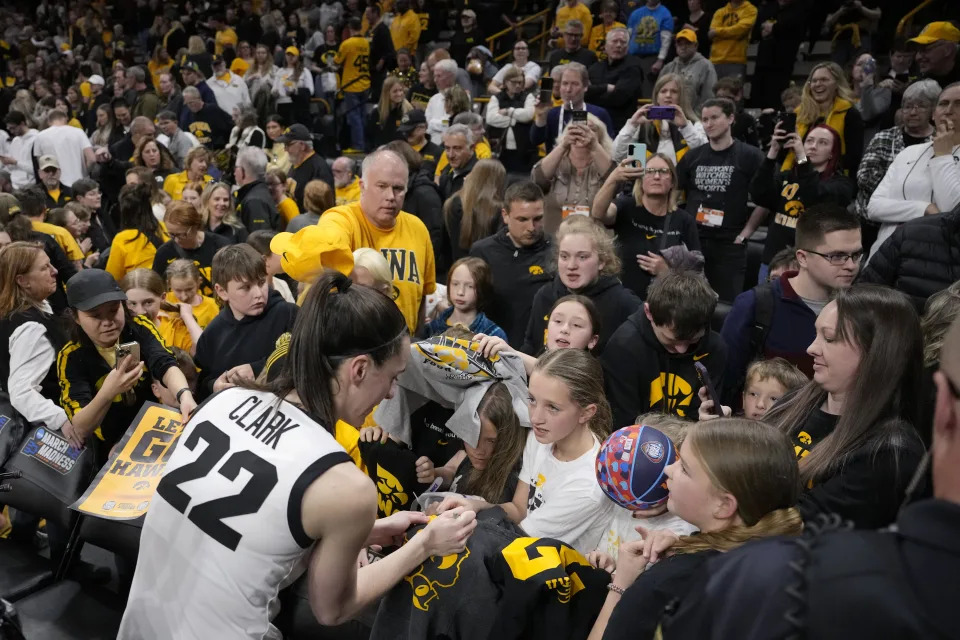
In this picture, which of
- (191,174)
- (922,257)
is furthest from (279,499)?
(191,174)

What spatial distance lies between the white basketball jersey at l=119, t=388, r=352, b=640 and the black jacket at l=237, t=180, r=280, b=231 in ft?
15.3

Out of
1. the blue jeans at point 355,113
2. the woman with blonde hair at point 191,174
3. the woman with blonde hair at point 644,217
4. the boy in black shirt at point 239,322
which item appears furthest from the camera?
the blue jeans at point 355,113

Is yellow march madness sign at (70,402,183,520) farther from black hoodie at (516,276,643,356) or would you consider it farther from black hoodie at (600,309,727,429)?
black hoodie at (600,309,727,429)

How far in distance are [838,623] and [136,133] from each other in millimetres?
→ 9162

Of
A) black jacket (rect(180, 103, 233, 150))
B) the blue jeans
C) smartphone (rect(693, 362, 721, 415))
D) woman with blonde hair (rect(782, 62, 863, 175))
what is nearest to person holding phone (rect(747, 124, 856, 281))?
woman with blonde hair (rect(782, 62, 863, 175))

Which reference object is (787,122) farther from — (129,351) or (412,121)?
(129,351)

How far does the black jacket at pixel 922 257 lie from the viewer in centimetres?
337

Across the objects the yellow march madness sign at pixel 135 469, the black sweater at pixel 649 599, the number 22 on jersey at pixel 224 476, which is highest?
the number 22 on jersey at pixel 224 476

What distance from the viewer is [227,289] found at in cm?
375

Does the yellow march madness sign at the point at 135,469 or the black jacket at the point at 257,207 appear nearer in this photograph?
the yellow march madness sign at the point at 135,469

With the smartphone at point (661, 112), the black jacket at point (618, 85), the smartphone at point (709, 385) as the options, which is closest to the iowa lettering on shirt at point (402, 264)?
the smartphone at point (709, 385)

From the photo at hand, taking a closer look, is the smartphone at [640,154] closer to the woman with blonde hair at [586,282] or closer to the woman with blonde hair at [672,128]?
the woman with blonde hair at [586,282]

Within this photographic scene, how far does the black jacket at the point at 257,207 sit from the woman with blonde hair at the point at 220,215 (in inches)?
16.6

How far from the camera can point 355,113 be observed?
36.7 ft
